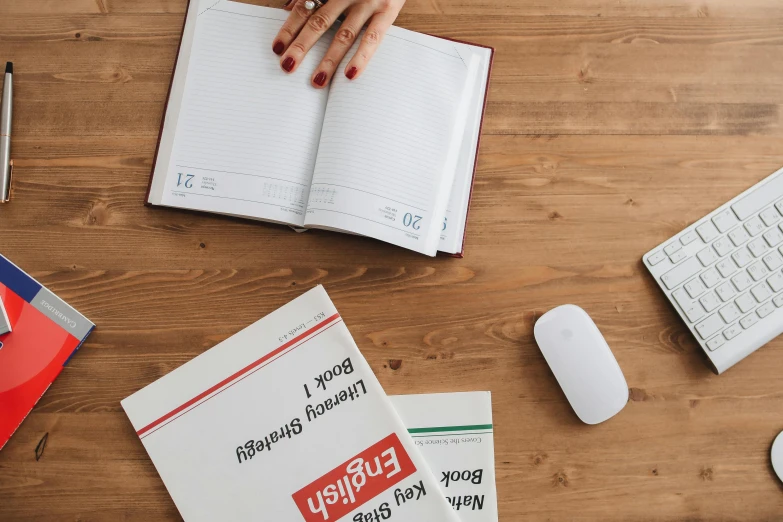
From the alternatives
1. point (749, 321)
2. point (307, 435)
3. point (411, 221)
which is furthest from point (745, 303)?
point (307, 435)

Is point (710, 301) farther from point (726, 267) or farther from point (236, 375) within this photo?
point (236, 375)

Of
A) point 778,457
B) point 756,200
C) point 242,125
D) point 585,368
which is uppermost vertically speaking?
point 242,125

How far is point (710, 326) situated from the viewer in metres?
0.68

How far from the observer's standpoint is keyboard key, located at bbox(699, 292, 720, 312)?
68 cm

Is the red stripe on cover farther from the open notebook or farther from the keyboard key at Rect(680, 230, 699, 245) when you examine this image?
the keyboard key at Rect(680, 230, 699, 245)

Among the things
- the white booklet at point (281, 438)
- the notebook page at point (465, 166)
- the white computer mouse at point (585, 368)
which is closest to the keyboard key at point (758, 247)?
the white computer mouse at point (585, 368)

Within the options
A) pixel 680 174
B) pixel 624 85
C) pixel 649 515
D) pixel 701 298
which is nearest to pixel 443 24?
pixel 624 85

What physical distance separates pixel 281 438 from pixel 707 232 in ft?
1.84

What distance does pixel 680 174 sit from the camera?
73 centimetres

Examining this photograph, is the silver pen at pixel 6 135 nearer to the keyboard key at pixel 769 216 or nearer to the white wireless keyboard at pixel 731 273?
the white wireless keyboard at pixel 731 273

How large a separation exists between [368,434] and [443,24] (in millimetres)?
516

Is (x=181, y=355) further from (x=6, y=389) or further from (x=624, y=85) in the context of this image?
(x=624, y=85)

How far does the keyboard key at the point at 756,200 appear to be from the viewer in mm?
701

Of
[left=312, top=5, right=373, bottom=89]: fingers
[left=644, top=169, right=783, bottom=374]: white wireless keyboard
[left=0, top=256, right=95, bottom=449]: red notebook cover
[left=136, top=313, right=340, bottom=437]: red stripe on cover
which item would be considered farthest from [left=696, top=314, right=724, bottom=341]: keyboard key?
[left=0, top=256, right=95, bottom=449]: red notebook cover
